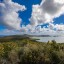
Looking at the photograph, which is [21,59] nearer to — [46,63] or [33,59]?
[33,59]

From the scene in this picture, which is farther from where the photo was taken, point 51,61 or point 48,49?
point 48,49

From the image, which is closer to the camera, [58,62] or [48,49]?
[58,62]

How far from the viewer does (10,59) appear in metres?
22.7

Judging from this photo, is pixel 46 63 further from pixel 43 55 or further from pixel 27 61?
pixel 27 61

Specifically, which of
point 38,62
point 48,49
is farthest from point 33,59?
point 48,49

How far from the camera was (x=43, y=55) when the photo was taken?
22828 millimetres

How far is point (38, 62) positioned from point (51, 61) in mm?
1481

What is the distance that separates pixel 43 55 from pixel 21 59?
2.65m

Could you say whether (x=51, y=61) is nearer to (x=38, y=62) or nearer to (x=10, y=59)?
(x=38, y=62)

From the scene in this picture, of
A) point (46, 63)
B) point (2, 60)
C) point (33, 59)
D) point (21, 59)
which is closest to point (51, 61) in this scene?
point (46, 63)

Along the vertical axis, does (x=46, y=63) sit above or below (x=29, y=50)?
below

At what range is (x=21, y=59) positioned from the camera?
2338 cm

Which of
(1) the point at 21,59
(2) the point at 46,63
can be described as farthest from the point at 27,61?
(2) the point at 46,63

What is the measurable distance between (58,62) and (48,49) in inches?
97.9
